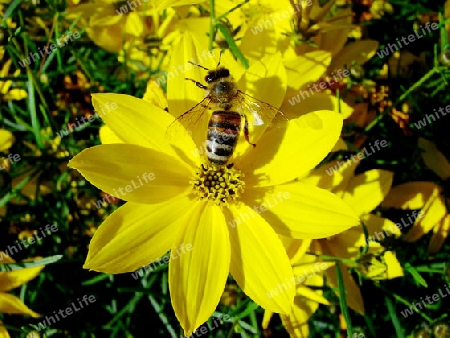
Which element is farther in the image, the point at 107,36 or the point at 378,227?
the point at 107,36

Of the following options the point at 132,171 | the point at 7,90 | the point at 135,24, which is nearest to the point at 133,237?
the point at 132,171

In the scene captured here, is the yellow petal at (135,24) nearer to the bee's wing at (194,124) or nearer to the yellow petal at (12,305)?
the bee's wing at (194,124)

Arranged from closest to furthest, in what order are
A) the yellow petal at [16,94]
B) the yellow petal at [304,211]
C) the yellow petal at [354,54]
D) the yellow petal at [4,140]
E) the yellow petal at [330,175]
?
the yellow petal at [304,211], the yellow petal at [330,175], the yellow petal at [4,140], the yellow petal at [354,54], the yellow petal at [16,94]

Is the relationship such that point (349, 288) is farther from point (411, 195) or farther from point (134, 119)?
point (134, 119)

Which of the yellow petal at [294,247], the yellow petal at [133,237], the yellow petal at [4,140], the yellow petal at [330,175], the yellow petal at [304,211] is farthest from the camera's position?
the yellow petal at [4,140]

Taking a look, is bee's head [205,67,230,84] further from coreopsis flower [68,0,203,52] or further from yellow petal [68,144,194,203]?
coreopsis flower [68,0,203,52]

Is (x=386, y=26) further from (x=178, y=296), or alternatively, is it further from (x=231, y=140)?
(x=178, y=296)

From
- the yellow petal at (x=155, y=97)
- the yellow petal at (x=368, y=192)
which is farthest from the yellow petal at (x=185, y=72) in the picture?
the yellow petal at (x=368, y=192)

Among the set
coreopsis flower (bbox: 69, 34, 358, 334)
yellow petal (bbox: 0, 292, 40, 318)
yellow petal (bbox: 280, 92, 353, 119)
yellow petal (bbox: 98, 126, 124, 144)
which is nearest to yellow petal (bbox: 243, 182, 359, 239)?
coreopsis flower (bbox: 69, 34, 358, 334)
